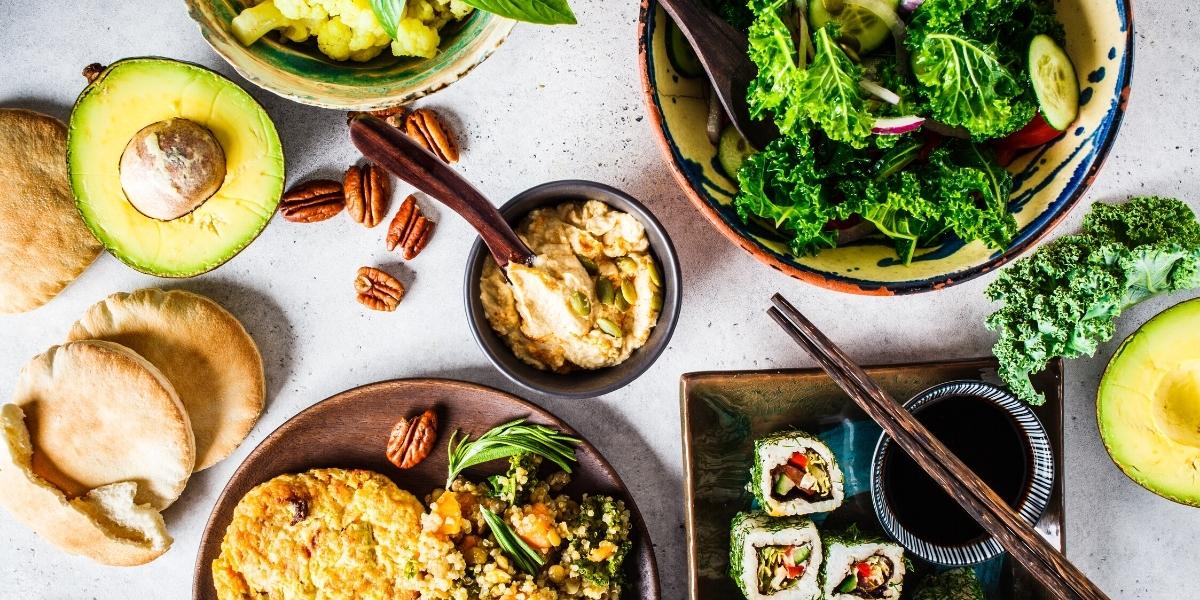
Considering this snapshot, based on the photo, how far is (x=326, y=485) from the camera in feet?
5.72

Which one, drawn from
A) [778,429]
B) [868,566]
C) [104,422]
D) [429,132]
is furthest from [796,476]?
[104,422]

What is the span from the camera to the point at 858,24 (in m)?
1.25

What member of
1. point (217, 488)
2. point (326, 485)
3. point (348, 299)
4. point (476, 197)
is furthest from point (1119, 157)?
point (217, 488)

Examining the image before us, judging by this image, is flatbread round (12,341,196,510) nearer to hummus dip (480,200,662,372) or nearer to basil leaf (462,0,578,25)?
hummus dip (480,200,662,372)

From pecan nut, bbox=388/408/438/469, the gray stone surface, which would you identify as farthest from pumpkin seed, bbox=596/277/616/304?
pecan nut, bbox=388/408/438/469

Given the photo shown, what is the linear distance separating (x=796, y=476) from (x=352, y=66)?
3.93ft

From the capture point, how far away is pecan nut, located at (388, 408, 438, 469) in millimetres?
1736

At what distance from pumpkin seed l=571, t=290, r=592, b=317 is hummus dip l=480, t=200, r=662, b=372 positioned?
3 cm

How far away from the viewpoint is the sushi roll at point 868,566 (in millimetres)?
1708

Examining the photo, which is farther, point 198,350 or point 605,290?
point 198,350

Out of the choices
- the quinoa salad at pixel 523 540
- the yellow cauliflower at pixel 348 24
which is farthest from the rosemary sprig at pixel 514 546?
the yellow cauliflower at pixel 348 24

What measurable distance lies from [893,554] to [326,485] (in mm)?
1213

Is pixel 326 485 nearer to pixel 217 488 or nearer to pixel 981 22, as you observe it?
pixel 217 488

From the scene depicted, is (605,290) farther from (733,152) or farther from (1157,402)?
(1157,402)
